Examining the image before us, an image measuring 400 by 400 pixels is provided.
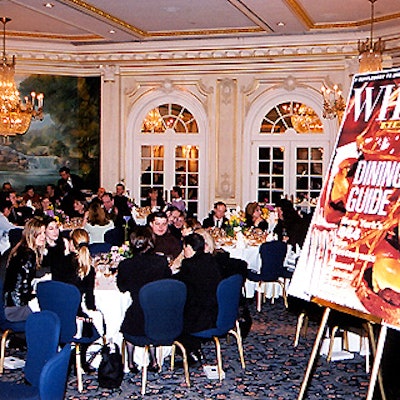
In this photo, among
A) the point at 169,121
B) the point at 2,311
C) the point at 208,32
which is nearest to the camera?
the point at 2,311

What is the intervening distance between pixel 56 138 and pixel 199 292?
31.4 ft

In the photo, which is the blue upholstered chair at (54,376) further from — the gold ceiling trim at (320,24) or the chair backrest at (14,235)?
the gold ceiling trim at (320,24)

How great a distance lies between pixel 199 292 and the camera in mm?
6090

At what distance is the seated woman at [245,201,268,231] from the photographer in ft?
34.3

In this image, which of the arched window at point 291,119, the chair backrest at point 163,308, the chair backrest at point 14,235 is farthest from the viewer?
the arched window at point 291,119

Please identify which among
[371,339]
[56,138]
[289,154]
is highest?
[56,138]

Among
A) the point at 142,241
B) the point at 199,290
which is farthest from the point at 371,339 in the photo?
the point at 142,241

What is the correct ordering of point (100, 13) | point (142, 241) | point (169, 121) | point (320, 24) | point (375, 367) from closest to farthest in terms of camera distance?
point (375, 367)
point (142, 241)
point (100, 13)
point (320, 24)
point (169, 121)

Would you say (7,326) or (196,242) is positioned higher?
(196,242)

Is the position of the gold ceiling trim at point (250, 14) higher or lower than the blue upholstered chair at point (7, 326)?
higher

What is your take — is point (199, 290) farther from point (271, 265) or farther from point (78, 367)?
point (271, 265)

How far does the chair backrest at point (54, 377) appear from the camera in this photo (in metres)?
3.69

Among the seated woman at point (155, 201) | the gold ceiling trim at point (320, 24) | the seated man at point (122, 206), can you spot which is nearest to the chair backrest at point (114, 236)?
the seated man at point (122, 206)

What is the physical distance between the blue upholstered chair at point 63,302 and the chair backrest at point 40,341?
104 cm
